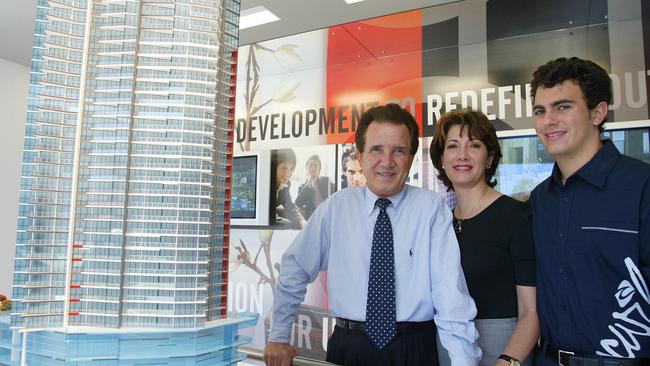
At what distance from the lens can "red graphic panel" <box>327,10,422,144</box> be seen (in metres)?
3.83

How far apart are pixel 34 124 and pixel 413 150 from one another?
4.22ft

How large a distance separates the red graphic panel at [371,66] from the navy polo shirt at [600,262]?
222 centimetres

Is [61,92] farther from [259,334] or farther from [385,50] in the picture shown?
[259,334]

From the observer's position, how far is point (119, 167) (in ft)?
2.90

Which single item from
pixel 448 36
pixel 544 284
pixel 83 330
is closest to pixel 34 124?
pixel 83 330

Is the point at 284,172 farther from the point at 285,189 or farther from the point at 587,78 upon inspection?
the point at 587,78

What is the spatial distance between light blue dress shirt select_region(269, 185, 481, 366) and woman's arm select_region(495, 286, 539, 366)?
12.1 inches

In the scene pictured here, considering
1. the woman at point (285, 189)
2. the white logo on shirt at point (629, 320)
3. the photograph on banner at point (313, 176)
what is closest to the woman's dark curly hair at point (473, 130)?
the white logo on shirt at point (629, 320)

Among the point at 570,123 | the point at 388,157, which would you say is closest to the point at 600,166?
the point at 570,123

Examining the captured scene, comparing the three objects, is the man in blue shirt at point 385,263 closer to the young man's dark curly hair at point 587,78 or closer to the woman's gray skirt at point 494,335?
the woman's gray skirt at point 494,335

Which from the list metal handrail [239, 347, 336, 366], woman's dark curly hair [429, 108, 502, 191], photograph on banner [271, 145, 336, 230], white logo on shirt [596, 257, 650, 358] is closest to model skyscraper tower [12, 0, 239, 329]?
metal handrail [239, 347, 336, 366]

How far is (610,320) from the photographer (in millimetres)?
1495

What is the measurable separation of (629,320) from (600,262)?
7.7 inches

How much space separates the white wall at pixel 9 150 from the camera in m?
5.55
